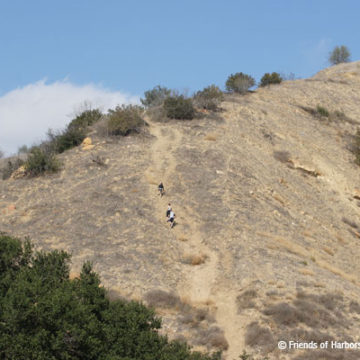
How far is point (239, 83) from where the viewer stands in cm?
4456

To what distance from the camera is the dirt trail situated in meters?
17.0

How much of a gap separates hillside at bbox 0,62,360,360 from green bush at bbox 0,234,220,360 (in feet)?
13.5

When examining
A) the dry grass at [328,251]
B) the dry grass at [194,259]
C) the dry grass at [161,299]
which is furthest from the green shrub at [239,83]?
the dry grass at [161,299]

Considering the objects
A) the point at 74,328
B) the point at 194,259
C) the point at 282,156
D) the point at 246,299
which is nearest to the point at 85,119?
the point at 282,156

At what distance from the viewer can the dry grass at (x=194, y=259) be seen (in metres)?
20.6

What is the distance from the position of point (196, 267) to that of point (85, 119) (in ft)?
60.2

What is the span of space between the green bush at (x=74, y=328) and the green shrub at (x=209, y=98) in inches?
1018

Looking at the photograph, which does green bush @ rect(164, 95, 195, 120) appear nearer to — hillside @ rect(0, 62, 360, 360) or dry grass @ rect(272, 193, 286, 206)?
hillside @ rect(0, 62, 360, 360)

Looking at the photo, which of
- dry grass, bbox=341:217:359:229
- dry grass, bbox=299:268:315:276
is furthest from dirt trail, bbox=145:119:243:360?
dry grass, bbox=341:217:359:229

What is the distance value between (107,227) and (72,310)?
10.9m

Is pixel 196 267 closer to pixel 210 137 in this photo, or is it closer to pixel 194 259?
pixel 194 259

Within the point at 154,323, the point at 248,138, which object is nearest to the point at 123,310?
the point at 154,323

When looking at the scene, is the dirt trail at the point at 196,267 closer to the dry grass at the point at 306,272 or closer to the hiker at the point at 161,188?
the hiker at the point at 161,188

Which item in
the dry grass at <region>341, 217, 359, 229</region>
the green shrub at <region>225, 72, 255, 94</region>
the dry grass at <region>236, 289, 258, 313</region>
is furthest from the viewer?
the green shrub at <region>225, 72, 255, 94</region>
